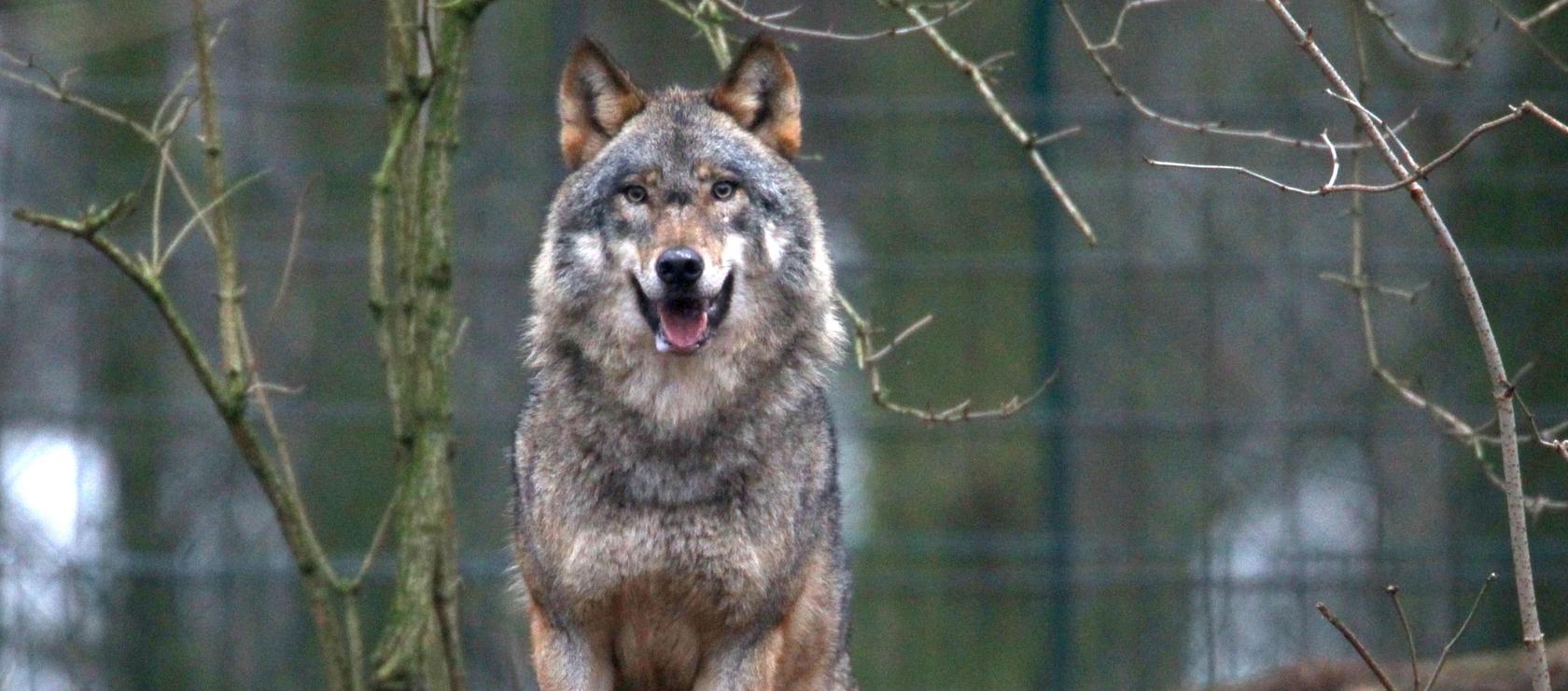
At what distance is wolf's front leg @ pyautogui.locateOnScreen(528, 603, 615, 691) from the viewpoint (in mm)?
4570

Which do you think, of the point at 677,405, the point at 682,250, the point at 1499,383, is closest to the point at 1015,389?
the point at 677,405

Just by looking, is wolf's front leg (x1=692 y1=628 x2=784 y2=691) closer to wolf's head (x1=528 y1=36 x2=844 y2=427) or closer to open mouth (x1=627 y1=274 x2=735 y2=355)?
wolf's head (x1=528 y1=36 x2=844 y2=427)

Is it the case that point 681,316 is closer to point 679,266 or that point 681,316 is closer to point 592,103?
point 679,266

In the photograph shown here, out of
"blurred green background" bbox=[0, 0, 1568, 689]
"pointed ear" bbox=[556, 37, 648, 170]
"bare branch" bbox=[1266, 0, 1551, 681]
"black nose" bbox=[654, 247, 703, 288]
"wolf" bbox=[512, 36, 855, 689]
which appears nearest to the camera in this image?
"bare branch" bbox=[1266, 0, 1551, 681]

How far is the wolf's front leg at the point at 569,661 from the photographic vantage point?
457 cm

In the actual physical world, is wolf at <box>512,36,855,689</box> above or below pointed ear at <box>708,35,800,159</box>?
below

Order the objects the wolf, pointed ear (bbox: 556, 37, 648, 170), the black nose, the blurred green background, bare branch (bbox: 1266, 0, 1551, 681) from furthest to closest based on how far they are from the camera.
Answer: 1. the blurred green background
2. pointed ear (bbox: 556, 37, 648, 170)
3. the wolf
4. the black nose
5. bare branch (bbox: 1266, 0, 1551, 681)

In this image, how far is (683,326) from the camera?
179 inches

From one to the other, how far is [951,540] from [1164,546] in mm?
973

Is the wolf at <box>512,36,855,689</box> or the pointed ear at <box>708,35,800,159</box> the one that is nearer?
the wolf at <box>512,36,855,689</box>

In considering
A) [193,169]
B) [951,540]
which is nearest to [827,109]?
[951,540]

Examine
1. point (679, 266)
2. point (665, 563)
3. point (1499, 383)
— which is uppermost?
point (679, 266)

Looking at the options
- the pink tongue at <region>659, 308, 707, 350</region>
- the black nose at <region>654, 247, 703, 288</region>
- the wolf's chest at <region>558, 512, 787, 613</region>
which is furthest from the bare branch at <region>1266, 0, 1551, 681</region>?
the wolf's chest at <region>558, 512, 787, 613</region>

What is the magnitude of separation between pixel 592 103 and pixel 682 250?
0.70 m
